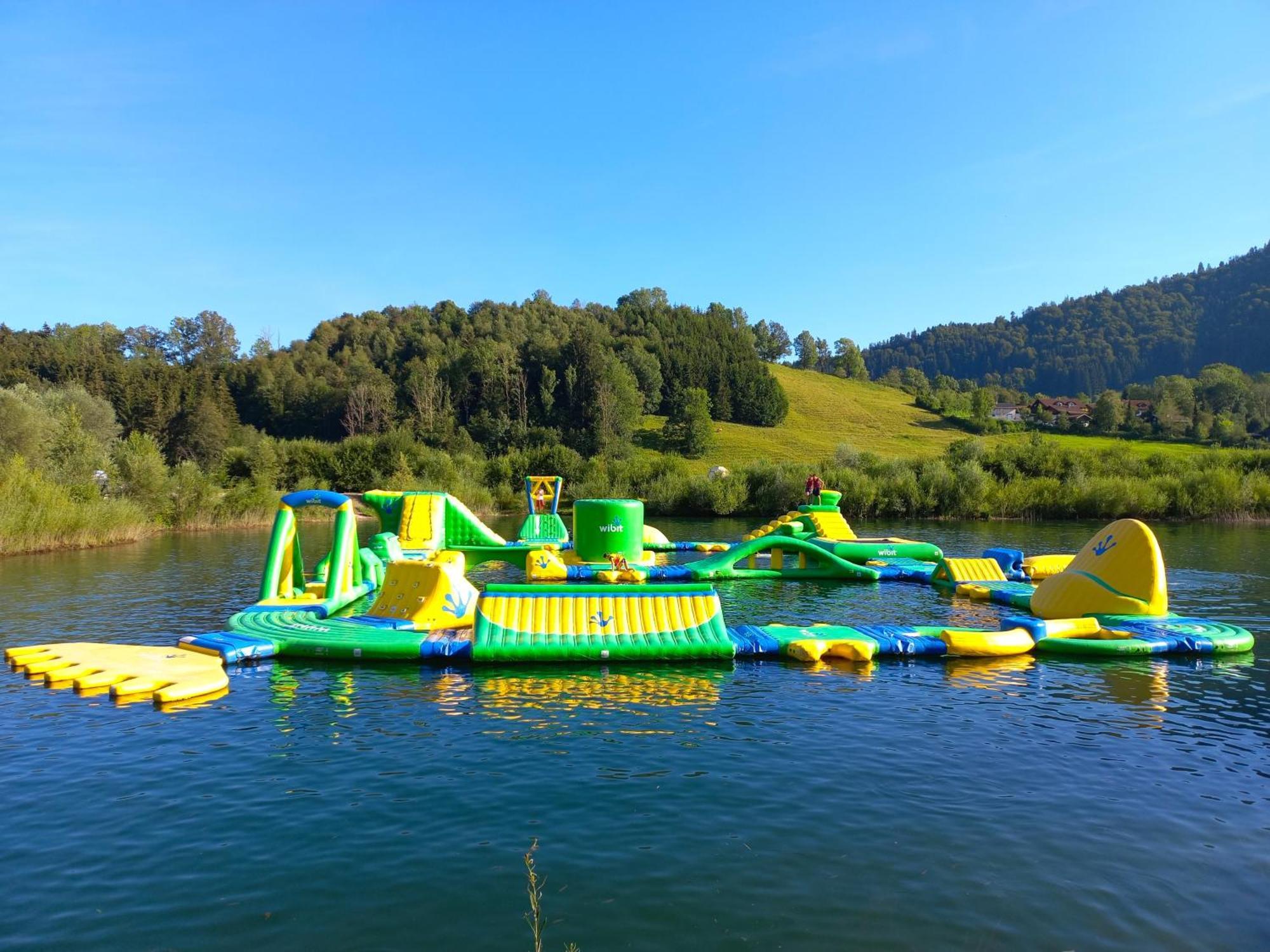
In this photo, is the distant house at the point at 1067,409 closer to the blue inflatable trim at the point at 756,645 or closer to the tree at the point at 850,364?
the tree at the point at 850,364

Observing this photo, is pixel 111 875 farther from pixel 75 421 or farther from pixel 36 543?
pixel 75 421

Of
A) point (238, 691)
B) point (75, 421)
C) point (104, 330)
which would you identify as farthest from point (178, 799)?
point (104, 330)

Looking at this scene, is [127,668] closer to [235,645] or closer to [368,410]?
[235,645]

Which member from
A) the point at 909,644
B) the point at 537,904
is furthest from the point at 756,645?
the point at 537,904

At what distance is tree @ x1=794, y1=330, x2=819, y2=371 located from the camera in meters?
136

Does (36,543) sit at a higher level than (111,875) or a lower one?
higher

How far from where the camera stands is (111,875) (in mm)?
6637

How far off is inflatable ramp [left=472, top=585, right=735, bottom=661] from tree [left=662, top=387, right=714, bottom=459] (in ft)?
205

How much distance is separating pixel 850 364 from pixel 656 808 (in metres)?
130

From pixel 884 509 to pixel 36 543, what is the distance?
38.0 meters

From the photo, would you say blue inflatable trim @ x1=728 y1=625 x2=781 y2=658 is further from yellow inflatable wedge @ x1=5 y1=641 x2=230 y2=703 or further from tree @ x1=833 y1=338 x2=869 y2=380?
tree @ x1=833 y1=338 x2=869 y2=380

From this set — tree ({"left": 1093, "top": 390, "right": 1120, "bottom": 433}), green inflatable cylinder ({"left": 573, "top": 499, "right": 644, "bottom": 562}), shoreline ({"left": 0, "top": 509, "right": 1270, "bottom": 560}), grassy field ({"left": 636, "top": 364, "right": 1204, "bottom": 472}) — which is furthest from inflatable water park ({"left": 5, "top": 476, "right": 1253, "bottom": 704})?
tree ({"left": 1093, "top": 390, "right": 1120, "bottom": 433})

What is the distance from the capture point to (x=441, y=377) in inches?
3548

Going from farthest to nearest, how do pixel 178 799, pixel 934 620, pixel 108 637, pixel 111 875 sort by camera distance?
1. pixel 934 620
2. pixel 108 637
3. pixel 178 799
4. pixel 111 875
